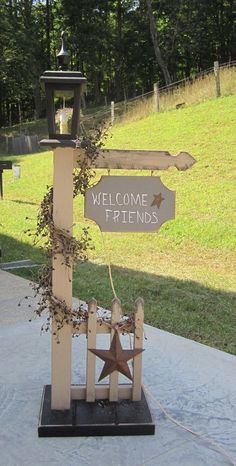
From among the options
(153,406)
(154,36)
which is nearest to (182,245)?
(153,406)

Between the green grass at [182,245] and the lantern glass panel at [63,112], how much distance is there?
875mm

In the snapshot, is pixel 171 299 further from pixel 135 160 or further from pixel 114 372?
pixel 135 160

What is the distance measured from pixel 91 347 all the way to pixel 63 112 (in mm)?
1225

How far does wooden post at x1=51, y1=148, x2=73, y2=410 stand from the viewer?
2.69 m

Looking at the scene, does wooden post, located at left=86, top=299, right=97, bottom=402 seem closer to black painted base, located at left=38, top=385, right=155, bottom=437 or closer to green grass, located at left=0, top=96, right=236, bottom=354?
black painted base, located at left=38, top=385, right=155, bottom=437

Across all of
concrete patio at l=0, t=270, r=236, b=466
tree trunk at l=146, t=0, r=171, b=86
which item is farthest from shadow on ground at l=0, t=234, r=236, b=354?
tree trunk at l=146, t=0, r=171, b=86

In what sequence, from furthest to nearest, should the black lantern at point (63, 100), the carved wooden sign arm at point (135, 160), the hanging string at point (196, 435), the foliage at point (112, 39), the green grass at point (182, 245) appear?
the foliage at point (112, 39)
the green grass at point (182, 245)
the carved wooden sign arm at point (135, 160)
the black lantern at point (63, 100)
the hanging string at point (196, 435)

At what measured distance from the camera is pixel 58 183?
2.69 meters

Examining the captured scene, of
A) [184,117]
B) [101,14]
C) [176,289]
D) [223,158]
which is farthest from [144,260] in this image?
[101,14]

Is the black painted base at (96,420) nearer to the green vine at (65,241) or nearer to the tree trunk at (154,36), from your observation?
the green vine at (65,241)

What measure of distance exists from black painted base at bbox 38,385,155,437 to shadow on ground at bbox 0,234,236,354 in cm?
137

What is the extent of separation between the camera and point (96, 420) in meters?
2.75

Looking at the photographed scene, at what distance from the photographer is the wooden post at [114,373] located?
281 cm

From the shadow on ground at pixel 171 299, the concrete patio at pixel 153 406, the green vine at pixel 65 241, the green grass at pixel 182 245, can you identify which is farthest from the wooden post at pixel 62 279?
the shadow on ground at pixel 171 299
